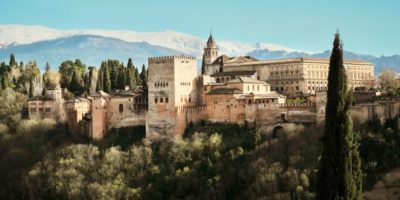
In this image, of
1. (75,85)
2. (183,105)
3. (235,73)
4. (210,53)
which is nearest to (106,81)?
(75,85)

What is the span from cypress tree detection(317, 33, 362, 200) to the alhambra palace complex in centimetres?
2279

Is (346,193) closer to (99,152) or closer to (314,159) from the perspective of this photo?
(314,159)

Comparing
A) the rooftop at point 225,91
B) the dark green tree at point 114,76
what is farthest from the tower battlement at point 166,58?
the dark green tree at point 114,76

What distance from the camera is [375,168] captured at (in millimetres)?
41125

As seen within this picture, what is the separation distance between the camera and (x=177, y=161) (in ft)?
159

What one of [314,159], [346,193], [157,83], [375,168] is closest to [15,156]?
[157,83]

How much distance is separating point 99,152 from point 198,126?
7.65 metres

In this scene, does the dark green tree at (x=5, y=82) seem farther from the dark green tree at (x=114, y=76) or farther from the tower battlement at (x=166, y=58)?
the tower battlement at (x=166, y=58)

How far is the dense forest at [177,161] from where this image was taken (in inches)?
1654

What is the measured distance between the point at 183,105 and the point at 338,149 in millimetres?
28924

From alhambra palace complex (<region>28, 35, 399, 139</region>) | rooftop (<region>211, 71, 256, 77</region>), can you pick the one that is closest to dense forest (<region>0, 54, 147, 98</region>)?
alhambra palace complex (<region>28, 35, 399, 139</region>)

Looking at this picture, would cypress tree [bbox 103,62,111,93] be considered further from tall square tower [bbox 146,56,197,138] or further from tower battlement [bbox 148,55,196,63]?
tall square tower [bbox 146,56,197,138]

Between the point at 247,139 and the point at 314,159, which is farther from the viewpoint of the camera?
the point at 247,139

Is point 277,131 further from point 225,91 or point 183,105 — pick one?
point 183,105
